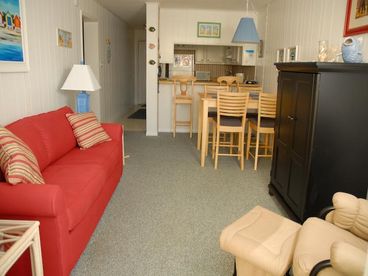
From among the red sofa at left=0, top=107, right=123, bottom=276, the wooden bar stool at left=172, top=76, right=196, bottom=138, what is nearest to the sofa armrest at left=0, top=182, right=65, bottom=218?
the red sofa at left=0, top=107, right=123, bottom=276

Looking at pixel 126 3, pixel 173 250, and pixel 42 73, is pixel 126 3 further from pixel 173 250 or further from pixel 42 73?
pixel 173 250

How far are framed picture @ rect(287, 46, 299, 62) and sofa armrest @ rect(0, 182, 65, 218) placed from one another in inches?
141

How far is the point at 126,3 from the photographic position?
566 cm

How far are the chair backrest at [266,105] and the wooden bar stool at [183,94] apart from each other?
203cm

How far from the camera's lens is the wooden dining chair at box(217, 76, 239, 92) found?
5414 mm

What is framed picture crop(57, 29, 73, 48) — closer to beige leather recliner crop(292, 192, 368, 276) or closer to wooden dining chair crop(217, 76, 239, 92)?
wooden dining chair crop(217, 76, 239, 92)

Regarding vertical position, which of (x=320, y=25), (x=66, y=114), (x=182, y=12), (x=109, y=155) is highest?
(x=182, y=12)

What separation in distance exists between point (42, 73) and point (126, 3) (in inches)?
115

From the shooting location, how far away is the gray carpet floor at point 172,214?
6.88ft

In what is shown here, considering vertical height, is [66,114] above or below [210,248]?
above

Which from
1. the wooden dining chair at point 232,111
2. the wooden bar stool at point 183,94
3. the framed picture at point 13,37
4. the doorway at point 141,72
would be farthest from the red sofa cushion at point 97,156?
the doorway at point 141,72

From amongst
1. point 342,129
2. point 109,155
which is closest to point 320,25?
point 342,129

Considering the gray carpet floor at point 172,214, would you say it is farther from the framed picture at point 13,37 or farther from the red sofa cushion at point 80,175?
the framed picture at point 13,37

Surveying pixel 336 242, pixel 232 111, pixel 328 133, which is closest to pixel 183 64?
pixel 232 111
